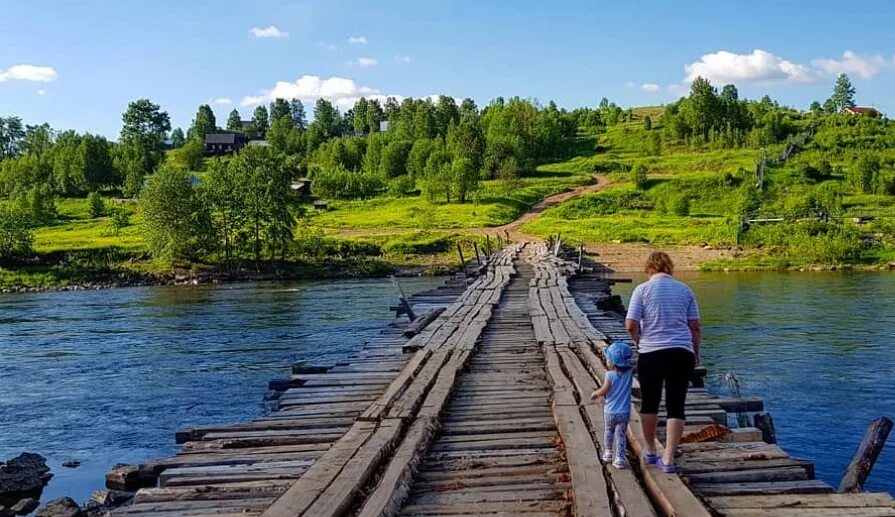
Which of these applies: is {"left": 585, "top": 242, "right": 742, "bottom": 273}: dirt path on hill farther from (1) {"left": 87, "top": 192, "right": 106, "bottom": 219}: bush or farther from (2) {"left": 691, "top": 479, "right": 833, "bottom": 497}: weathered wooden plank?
(1) {"left": 87, "top": 192, "right": 106, "bottom": 219}: bush

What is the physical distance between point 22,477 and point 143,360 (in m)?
10.4

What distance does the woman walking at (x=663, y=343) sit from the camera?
708cm

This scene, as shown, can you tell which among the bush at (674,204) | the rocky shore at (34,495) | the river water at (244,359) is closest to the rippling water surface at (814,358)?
the river water at (244,359)

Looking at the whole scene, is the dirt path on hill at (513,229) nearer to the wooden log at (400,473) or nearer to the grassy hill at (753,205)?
the grassy hill at (753,205)

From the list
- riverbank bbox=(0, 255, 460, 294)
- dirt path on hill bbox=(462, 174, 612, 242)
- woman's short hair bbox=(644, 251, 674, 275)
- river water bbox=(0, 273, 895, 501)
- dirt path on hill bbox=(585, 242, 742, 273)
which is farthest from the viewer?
dirt path on hill bbox=(462, 174, 612, 242)

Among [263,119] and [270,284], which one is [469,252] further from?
[263,119]

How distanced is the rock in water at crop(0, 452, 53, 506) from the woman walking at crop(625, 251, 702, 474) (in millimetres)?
9133

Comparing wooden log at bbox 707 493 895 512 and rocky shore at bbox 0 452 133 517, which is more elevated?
wooden log at bbox 707 493 895 512

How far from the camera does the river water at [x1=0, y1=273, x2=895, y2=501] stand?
14258mm

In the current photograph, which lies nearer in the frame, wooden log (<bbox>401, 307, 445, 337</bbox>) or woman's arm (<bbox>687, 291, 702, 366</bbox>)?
woman's arm (<bbox>687, 291, 702, 366</bbox>)

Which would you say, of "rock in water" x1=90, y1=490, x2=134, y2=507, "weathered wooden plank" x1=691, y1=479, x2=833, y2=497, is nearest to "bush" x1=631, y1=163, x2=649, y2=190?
"rock in water" x1=90, y1=490, x2=134, y2=507

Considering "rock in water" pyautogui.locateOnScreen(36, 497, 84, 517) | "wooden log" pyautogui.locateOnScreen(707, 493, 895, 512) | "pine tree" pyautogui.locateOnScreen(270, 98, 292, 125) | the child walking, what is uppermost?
"pine tree" pyautogui.locateOnScreen(270, 98, 292, 125)

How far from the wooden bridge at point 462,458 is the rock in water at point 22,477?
213 cm

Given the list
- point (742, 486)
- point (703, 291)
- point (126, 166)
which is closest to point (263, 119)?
point (126, 166)
